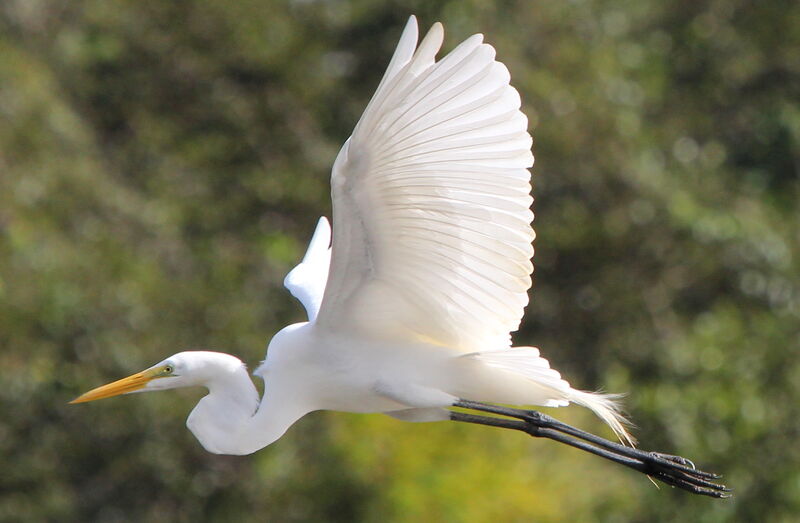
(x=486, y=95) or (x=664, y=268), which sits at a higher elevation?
(x=664, y=268)

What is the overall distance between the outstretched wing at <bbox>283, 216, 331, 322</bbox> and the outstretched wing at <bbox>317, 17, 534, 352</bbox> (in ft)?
1.61

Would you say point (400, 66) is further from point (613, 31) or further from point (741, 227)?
point (613, 31)

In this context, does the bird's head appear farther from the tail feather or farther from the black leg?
the tail feather

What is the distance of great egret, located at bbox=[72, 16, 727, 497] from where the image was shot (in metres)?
3.95

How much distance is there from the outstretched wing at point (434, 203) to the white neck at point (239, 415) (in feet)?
1.03

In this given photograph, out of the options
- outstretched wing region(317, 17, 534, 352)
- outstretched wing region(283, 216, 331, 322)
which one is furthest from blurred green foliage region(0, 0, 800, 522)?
outstretched wing region(317, 17, 534, 352)

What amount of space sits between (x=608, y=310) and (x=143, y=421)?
3278 mm

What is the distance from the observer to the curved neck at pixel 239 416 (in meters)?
A: 4.64

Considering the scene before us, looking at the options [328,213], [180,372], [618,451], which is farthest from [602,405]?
[328,213]

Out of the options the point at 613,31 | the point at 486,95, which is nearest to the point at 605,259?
the point at 613,31

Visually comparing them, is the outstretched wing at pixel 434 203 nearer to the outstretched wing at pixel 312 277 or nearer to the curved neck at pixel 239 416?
the curved neck at pixel 239 416

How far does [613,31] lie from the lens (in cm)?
1113

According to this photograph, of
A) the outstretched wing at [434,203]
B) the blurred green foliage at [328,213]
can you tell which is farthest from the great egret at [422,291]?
the blurred green foliage at [328,213]

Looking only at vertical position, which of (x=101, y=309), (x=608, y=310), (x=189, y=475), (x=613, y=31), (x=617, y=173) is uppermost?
(x=613, y=31)
